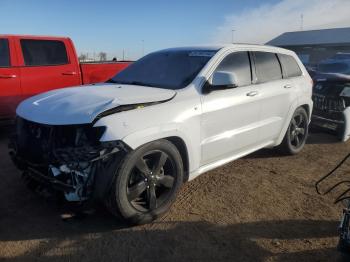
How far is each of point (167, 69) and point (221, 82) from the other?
833 mm

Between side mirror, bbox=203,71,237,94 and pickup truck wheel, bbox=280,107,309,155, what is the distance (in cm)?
205

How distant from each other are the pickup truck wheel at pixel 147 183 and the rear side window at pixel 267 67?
6.55 feet

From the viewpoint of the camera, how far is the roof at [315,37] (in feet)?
135

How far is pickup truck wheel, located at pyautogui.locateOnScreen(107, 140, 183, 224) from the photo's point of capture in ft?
11.0

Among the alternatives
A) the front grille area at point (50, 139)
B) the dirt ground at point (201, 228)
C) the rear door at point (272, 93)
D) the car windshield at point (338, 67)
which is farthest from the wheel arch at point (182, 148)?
the car windshield at point (338, 67)

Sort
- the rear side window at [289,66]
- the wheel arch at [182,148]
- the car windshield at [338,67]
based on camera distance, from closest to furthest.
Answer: the wheel arch at [182,148], the rear side window at [289,66], the car windshield at [338,67]

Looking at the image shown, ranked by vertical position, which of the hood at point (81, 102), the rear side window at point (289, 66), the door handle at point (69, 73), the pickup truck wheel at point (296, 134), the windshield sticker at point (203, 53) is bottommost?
the pickup truck wheel at point (296, 134)

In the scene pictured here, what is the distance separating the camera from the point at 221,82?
418cm

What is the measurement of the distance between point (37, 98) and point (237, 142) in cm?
244

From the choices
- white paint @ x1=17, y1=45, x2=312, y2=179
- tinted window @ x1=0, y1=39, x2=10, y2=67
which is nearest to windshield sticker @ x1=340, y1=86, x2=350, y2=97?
white paint @ x1=17, y1=45, x2=312, y2=179

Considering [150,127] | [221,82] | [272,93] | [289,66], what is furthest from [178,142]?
[289,66]

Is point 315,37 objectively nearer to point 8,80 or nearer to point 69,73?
point 69,73

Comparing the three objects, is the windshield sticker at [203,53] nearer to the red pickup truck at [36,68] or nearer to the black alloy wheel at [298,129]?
the black alloy wheel at [298,129]

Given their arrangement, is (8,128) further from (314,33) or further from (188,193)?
(314,33)
